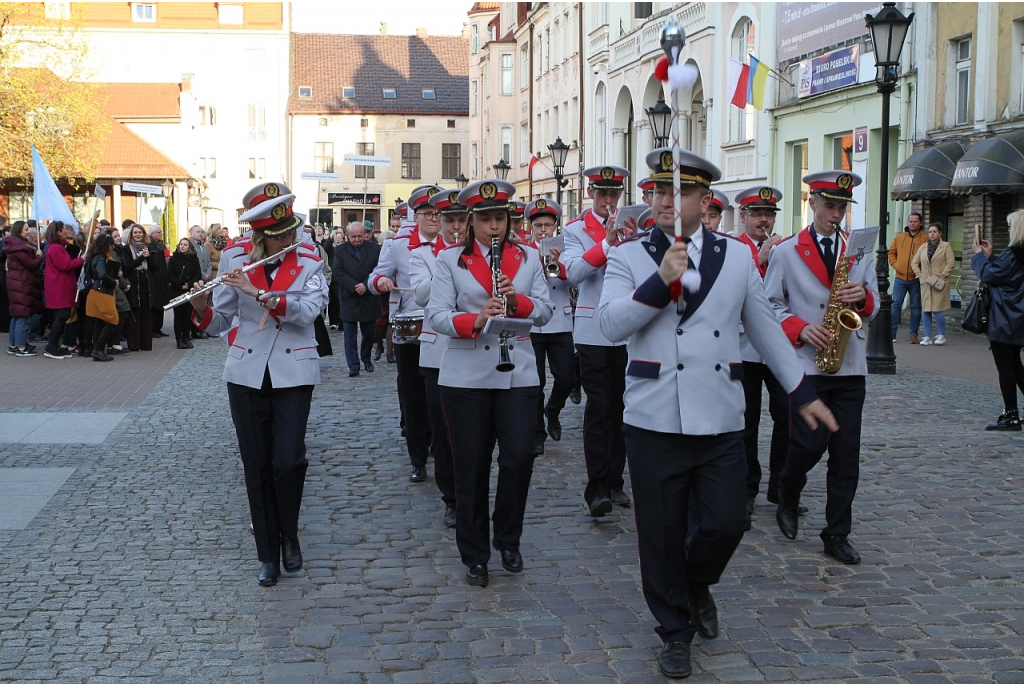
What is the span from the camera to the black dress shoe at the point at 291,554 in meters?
6.60

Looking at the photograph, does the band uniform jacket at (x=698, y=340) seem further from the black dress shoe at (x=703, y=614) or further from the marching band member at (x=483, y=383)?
the marching band member at (x=483, y=383)

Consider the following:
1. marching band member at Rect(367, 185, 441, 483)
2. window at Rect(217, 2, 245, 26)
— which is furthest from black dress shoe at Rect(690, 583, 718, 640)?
window at Rect(217, 2, 245, 26)

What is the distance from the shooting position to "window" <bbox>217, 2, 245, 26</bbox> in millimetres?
75312

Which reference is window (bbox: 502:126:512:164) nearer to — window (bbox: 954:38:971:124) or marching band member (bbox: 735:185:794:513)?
window (bbox: 954:38:971:124)

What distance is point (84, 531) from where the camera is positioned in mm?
7539

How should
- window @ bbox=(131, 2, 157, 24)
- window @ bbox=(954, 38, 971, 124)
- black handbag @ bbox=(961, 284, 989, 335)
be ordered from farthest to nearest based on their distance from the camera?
window @ bbox=(131, 2, 157, 24)
window @ bbox=(954, 38, 971, 124)
black handbag @ bbox=(961, 284, 989, 335)

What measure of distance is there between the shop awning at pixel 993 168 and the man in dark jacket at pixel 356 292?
995 cm

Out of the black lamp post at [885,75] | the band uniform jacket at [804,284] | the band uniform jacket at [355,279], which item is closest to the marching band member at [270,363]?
the band uniform jacket at [804,284]

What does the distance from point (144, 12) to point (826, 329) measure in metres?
75.3

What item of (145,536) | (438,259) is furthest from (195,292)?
(145,536)

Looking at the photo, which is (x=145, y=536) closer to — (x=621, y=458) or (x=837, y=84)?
(x=621, y=458)

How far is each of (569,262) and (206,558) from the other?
3.29 meters

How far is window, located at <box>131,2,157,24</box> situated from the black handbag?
71.1m

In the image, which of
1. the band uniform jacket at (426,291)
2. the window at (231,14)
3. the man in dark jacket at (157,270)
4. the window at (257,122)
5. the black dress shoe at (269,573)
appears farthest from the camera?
the window at (257,122)
